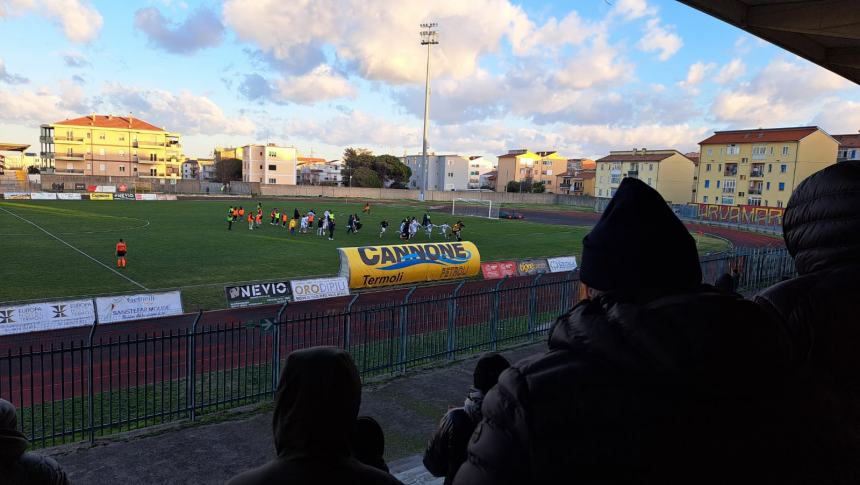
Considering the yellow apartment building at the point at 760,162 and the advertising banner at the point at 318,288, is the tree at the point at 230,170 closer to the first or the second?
the yellow apartment building at the point at 760,162

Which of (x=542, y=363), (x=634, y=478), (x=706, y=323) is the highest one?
(x=706, y=323)

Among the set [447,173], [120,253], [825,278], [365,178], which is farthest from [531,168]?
[825,278]

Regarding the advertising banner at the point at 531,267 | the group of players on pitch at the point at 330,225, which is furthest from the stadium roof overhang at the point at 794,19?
the group of players on pitch at the point at 330,225

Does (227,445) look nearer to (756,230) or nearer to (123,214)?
(123,214)

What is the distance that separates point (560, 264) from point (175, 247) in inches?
779

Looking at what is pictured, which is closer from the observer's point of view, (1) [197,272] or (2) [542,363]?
(2) [542,363]

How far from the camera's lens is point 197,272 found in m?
22.9

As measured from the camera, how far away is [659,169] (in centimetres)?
8669

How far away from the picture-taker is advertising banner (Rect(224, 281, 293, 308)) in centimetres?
1614

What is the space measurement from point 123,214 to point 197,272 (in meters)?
28.9

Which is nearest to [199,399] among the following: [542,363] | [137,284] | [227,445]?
[227,445]

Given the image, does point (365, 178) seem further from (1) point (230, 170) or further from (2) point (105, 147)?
(2) point (105, 147)

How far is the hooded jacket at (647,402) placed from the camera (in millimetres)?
1368

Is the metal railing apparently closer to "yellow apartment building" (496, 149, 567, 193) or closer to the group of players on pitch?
the group of players on pitch
